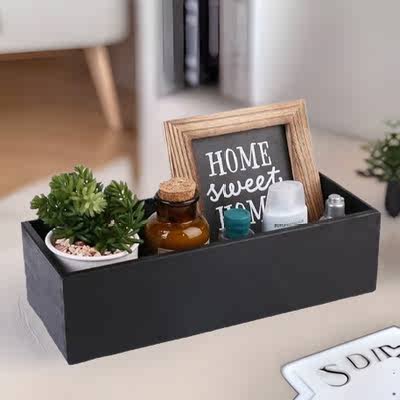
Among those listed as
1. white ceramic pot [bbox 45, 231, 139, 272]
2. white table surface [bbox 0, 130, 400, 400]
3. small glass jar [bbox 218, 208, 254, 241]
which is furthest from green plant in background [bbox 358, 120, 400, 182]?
white ceramic pot [bbox 45, 231, 139, 272]

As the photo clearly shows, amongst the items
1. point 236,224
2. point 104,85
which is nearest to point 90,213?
point 236,224

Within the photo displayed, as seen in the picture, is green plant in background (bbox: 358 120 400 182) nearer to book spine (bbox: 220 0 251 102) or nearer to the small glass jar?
the small glass jar

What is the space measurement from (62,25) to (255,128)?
2.99 feet

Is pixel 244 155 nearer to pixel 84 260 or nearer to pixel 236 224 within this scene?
pixel 236 224

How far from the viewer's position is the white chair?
1.72m

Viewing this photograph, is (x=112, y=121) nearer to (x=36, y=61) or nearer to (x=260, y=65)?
(x=260, y=65)

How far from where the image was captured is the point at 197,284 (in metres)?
0.84

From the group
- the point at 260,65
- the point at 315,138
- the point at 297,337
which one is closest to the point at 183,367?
the point at 297,337

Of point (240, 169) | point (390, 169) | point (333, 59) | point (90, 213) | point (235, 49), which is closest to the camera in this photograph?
point (90, 213)

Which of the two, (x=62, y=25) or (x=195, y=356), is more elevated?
(x=62, y=25)

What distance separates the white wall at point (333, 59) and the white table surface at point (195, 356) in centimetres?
65

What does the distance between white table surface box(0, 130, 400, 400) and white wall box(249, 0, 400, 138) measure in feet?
2.14

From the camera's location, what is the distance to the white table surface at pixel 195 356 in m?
0.79

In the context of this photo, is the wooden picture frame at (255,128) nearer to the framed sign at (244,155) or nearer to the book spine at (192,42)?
the framed sign at (244,155)
